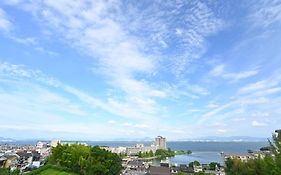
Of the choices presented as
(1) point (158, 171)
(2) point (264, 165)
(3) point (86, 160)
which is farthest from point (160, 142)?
(2) point (264, 165)

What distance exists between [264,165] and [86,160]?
2023 cm

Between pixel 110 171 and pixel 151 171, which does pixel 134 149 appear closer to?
pixel 151 171

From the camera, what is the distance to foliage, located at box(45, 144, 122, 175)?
111ft

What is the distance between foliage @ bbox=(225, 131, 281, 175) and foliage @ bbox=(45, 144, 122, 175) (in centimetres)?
1518

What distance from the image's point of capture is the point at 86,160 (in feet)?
112

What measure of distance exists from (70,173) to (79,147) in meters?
5.18

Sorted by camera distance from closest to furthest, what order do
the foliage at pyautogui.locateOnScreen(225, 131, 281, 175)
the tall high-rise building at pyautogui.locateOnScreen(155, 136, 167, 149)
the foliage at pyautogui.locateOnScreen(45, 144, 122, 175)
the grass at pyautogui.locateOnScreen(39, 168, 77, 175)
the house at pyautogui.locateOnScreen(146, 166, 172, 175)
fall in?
the foliage at pyautogui.locateOnScreen(225, 131, 281, 175), the grass at pyautogui.locateOnScreen(39, 168, 77, 175), the foliage at pyautogui.locateOnScreen(45, 144, 122, 175), the house at pyautogui.locateOnScreen(146, 166, 172, 175), the tall high-rise building at pyautogui.locateOnScreen(155, 136, 167, 149)

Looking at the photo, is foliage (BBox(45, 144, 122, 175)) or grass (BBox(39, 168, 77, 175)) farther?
foliage (BBox(45, 144, 122, 175))

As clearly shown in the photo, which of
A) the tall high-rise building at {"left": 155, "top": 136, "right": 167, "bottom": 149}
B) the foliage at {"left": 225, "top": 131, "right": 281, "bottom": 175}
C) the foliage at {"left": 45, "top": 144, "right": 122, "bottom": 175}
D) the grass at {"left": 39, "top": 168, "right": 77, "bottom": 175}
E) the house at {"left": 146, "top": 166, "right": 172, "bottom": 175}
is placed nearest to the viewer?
the foliage at {"left": 225, "top": 131, "right": 281, "bottom": 175}

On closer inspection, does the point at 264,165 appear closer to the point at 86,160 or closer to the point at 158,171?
the point at 86,160

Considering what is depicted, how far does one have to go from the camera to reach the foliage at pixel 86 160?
33778 millimetres

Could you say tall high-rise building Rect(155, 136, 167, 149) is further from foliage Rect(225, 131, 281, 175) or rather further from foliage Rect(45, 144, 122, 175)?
foliage Rect(45, 144, 122, 175)

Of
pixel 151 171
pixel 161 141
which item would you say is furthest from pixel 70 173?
pixel 161 141

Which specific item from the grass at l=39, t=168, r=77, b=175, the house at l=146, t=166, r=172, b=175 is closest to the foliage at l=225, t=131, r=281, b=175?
the house at l=146, t=166, r=172, b=175
